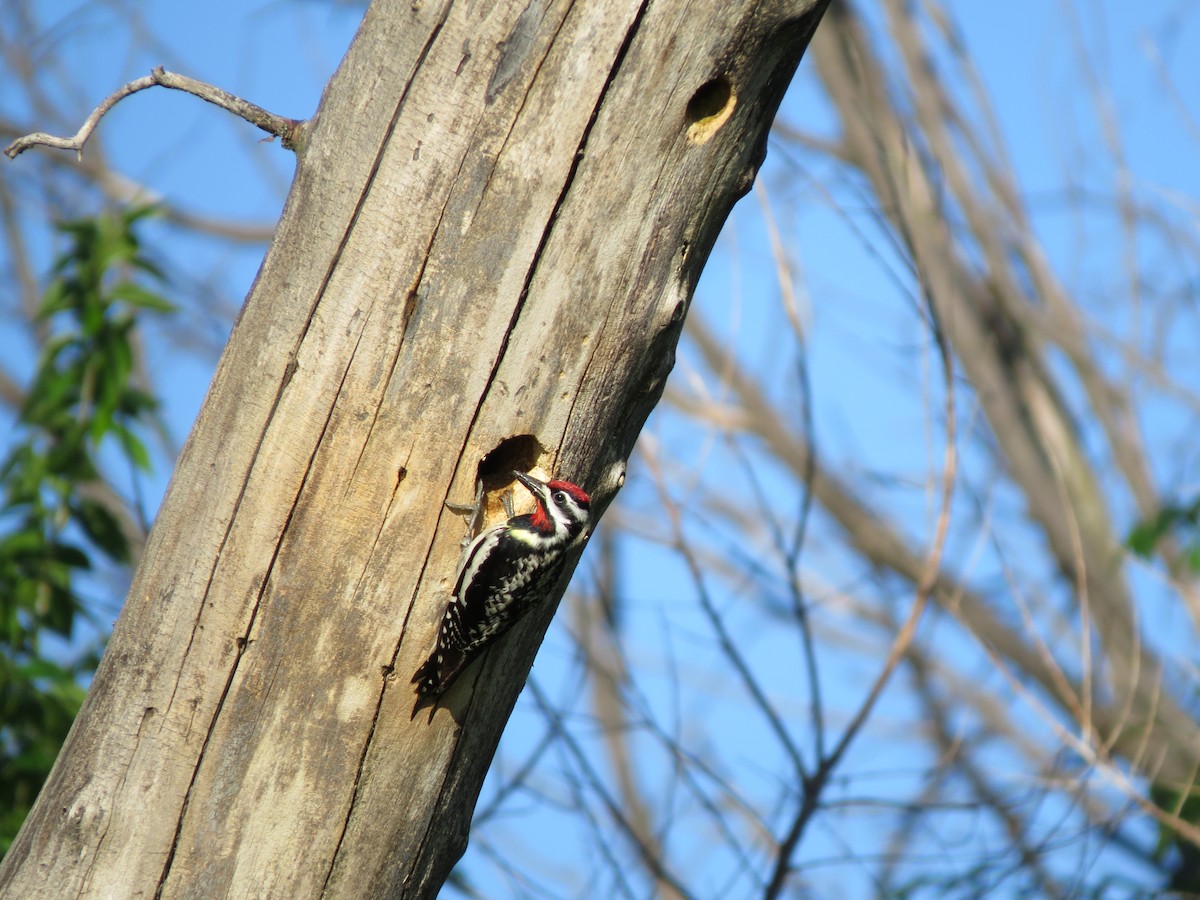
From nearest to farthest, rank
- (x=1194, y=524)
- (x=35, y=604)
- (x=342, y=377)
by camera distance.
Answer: (x=342, y=377) < (x=35, y=604) < (x=1194, y=524)

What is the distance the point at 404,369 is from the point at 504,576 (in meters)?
0.56

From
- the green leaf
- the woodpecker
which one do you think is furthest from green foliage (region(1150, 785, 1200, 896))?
the green leaf

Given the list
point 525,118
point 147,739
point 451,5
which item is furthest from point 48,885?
point 451,5

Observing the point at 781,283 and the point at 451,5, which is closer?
the point at 451,5

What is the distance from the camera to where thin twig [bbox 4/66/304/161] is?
2684 mm

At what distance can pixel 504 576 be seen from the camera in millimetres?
2791

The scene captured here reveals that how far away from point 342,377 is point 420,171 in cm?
53

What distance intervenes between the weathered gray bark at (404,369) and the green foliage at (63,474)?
1298 millimetres

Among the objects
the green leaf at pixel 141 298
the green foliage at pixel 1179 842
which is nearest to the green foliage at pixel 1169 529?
the green foliage at pixel 1179 842

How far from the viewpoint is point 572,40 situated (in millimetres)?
2734

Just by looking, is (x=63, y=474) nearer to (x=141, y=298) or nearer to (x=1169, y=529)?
(x=141, y=298)

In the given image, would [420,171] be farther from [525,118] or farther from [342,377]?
[342,377]

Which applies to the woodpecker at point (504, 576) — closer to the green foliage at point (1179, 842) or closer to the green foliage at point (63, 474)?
the green foliage at point (63, 474)

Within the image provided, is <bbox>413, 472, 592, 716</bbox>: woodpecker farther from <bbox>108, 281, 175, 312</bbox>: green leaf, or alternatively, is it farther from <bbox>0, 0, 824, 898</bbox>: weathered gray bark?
<bbox>108, 281, 175, 312</bbox>: green leaf
